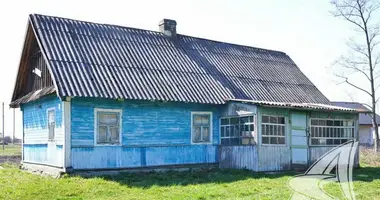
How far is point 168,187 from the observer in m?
11.6

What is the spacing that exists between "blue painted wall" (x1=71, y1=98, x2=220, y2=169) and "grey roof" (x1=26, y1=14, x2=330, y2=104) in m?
0.55

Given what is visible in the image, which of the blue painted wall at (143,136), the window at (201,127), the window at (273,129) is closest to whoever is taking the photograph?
the blue painted wall at (143,136)

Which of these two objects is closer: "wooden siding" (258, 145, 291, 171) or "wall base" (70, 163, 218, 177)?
"wall base" (70, 163, 218, 177)

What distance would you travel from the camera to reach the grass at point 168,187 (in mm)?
10297

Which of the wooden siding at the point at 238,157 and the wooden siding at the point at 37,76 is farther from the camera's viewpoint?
the wooden siding at the point at 37,76

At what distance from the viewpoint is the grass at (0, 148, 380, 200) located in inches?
405

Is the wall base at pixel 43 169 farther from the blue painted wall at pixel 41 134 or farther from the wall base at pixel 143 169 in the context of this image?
the wall base at pixel 143 169

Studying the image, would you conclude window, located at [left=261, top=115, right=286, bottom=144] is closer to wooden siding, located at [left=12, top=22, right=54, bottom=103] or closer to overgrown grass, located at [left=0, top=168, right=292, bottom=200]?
overgrown grass, located at [left=0, top=168, right=292, bottom=200]

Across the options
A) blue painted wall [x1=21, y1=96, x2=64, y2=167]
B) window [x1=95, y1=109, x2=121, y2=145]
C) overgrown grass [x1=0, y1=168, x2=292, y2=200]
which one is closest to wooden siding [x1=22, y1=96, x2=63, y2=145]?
blue painted wall [x1=21, y1=96, x2=64, y2=167]

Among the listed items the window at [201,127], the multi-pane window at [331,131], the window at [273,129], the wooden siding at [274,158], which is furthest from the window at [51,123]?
the multi-pane window at [331,131]

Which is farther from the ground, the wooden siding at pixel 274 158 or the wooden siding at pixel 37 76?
the wooden siding at pixel 37 76

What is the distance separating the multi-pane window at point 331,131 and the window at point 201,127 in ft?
13.7

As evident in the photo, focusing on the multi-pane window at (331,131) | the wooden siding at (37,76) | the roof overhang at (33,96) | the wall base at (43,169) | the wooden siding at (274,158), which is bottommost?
the wall base at (43,169)

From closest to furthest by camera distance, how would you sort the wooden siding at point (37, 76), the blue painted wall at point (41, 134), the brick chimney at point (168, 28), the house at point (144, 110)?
1. the house at point (144, 110)
2. the blue painted wall at point (41, 134)
3. the wooden siding at point (37, 76)
4. the brick chimney at point (168, 28)
